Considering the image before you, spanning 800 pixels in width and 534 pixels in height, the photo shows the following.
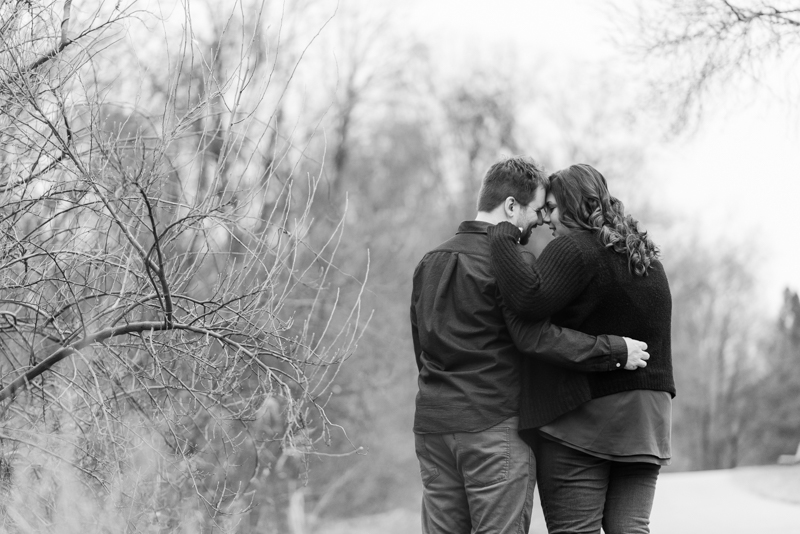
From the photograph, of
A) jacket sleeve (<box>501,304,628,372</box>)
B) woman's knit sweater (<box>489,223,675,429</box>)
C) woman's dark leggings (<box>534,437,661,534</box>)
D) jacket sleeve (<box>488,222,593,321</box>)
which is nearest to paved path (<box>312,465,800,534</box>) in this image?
woman's dark leggings (<box>534,437,661,534</box>)

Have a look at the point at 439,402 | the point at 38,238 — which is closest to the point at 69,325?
the point at 38,238

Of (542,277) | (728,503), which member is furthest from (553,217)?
(728,503)

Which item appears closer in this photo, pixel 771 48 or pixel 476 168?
pixel 771 48

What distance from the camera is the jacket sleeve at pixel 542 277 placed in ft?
9.11

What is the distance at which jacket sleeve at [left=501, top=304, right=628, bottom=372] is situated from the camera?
2.76 metres

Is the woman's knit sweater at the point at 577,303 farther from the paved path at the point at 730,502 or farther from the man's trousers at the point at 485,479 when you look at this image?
the paved path at the point at 730,502

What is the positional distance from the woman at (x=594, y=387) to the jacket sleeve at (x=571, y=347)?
0.05 meters

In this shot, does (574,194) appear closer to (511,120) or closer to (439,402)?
(439,402)

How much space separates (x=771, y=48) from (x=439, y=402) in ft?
11.0

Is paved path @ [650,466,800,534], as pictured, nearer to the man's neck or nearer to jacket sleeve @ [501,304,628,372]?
jacket sleeve @ [501,304,628,372]

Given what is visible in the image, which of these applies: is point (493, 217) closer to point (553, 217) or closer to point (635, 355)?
point (553, 217)

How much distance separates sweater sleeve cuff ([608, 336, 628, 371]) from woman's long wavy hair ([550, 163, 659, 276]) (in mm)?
249

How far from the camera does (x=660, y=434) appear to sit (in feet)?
9.36

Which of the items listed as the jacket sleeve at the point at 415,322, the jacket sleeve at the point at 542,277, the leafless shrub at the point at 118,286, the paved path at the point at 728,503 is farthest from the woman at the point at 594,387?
the paved path at the point at 728,503
